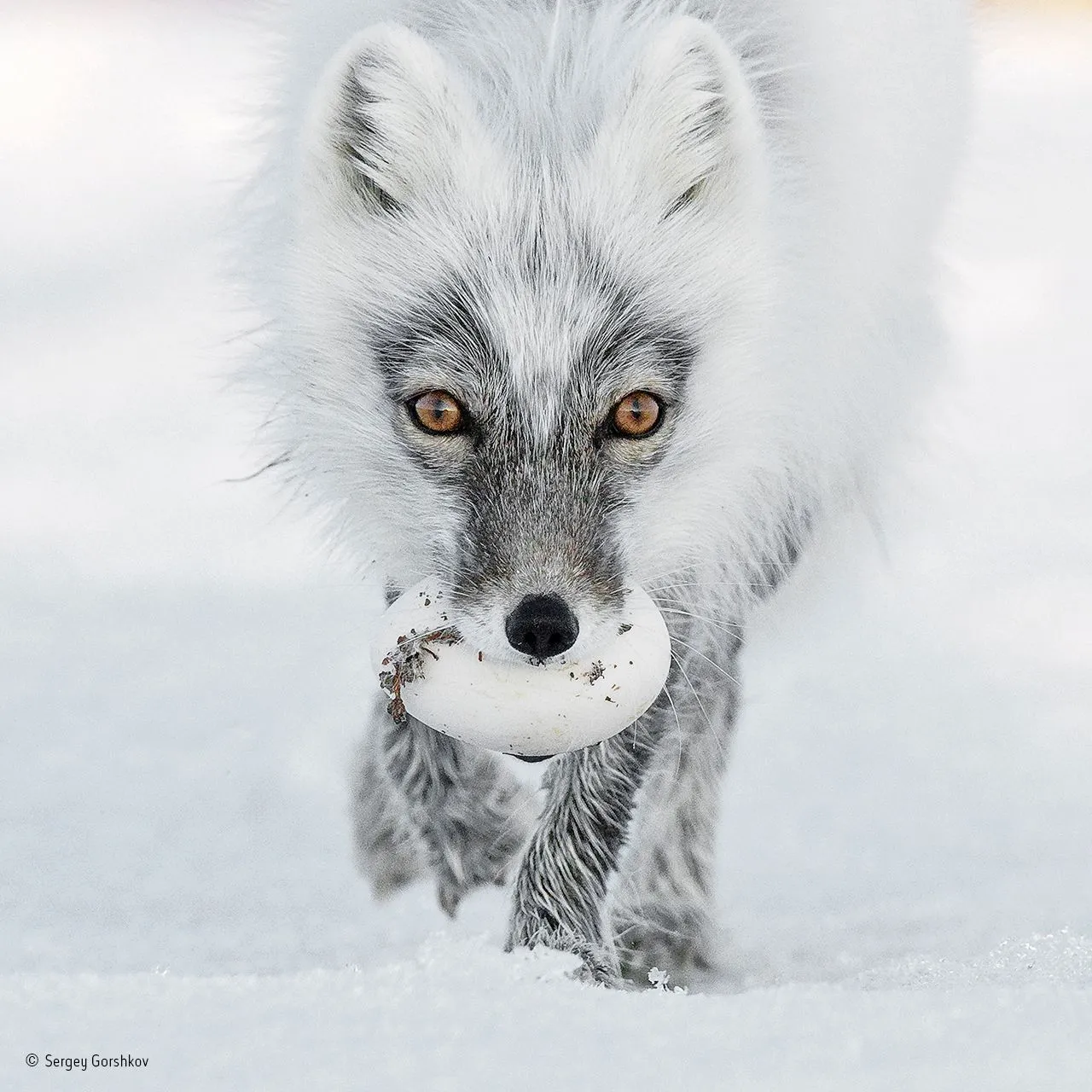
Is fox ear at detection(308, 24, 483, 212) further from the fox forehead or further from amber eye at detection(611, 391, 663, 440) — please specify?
amber eye at detection(611, 391, 663, 440)

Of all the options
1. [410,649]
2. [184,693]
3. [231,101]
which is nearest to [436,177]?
[410,649]

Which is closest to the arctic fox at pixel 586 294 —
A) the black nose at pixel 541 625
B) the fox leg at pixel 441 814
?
the black nose at pixel 541 625

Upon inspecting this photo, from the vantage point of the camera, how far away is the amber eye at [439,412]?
10.6ft

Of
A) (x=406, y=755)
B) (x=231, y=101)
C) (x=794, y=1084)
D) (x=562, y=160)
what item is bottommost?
(x=406, y=755)

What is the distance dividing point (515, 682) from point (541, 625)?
0.71 feet

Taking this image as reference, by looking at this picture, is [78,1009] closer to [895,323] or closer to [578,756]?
[578,756]

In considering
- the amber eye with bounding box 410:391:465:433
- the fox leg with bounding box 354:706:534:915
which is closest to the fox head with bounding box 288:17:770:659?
the amber eye with bounding box 410:391:465:433

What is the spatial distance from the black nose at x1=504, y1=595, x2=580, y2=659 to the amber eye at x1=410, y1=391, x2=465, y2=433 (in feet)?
1.47

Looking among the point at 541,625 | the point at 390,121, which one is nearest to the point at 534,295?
the point at 390,121

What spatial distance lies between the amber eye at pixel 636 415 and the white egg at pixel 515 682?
0.34 meters

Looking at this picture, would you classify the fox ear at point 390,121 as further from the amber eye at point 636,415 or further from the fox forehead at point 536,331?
the amber eye at point 636,415

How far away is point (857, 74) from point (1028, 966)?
6.69ft

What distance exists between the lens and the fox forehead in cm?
315

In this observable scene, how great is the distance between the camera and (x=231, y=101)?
14.1 feet
